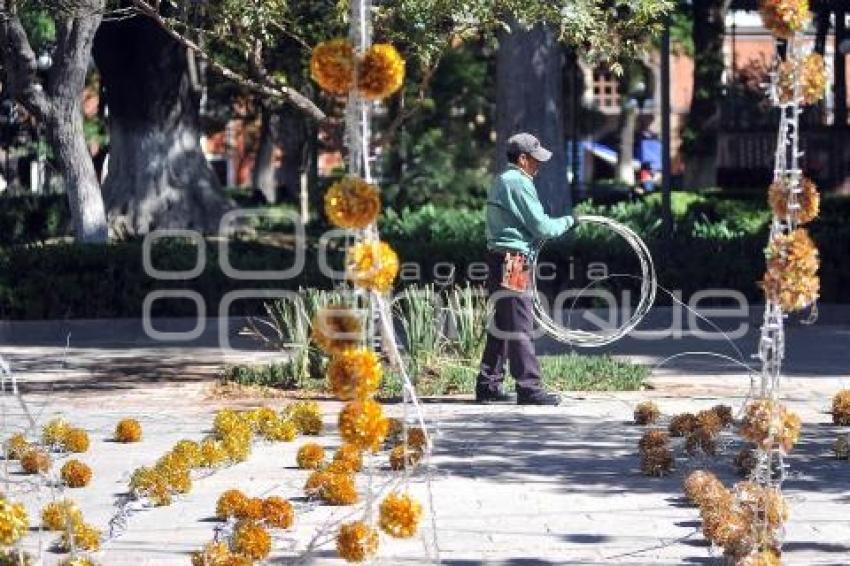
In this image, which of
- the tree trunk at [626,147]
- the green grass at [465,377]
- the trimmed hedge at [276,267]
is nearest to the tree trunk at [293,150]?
the tree trunk at [626,147]

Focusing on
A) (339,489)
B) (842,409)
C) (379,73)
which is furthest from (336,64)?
(842,409)

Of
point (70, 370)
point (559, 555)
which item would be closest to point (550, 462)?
point (559, 555)

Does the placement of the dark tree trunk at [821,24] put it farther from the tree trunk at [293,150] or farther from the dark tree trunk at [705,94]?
the tree trunk at [293,150]

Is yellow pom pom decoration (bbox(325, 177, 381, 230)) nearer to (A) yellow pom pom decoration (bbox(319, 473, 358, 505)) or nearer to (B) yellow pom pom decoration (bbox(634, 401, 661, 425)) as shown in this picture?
(A) yellow pom pom decoration (bbox(319, 473, 358, 505))

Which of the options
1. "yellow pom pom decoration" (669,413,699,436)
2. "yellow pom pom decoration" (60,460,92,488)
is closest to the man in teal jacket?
"yellow pom pom decoration" (669,413,699,436)

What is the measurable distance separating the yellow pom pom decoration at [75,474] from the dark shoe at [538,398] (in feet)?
11.7

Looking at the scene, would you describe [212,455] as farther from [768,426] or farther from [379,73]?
[379,73]

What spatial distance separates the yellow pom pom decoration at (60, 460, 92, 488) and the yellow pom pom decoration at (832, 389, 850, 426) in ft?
14.7

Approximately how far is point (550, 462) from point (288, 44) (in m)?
10.6

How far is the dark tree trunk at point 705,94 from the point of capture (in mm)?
34719

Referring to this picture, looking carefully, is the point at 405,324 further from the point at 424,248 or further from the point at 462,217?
the point at 462,217

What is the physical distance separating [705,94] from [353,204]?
31.0 metres

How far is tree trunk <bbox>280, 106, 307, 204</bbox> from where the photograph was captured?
3644 centimetres

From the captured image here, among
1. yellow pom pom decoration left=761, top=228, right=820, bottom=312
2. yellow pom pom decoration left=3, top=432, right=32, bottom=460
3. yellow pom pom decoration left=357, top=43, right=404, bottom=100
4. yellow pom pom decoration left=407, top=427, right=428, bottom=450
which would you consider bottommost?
yellow pom pom decoration left=3, top=432, right=32, bottom=460
